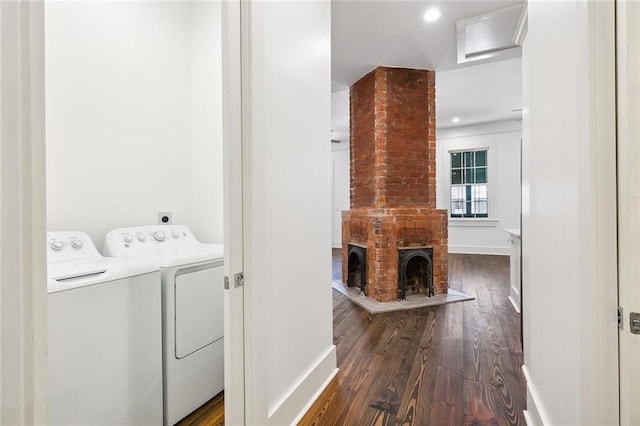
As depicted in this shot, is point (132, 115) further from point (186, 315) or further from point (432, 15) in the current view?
point (432, 15)

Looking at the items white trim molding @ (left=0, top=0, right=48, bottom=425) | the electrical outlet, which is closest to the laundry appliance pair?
the electrical outlet

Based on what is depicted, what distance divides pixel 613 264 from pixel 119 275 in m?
1.68

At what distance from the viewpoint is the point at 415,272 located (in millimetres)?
3865

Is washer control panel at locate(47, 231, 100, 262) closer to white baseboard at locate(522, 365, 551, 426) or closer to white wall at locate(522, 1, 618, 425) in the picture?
white wall at locate(522, 1, 618, 425)

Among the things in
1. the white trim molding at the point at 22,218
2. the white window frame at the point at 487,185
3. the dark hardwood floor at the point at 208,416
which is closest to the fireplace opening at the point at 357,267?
the dark hardwood floor at the point at 208,416

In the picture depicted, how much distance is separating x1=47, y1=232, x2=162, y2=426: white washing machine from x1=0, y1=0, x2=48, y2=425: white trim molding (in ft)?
2.10

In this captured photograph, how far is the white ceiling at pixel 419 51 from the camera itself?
2.61 metres

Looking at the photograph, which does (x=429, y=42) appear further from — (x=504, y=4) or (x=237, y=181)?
(x=237, y=181)

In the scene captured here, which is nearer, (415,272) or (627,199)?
(627,199)

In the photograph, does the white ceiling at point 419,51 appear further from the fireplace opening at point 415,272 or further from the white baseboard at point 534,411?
the white baseboard at point 534,411

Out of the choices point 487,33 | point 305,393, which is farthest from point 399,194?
point 305,393

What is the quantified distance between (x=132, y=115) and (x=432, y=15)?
2.56 metres

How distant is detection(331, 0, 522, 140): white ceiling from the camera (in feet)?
8.56

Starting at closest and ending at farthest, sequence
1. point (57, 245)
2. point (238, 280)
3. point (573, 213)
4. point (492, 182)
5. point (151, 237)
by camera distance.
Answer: point (573, 213) → point (238, 280) → point (57, 245) → point (151, 237) → point (492, 182)
